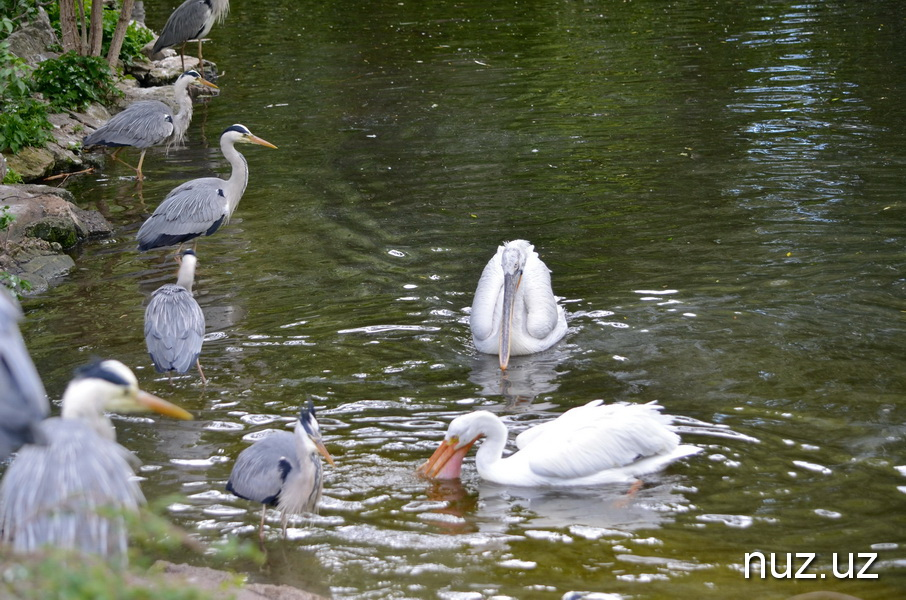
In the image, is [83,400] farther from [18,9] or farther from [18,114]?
[18,9]

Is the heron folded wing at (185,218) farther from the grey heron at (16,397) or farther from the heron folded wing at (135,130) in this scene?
the grey heron at (16,397)

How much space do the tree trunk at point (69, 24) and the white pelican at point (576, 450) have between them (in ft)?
34.4

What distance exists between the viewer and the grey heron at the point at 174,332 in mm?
6016

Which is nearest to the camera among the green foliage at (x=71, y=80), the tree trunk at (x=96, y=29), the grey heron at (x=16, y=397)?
the grey heron at (x=16, y=397)

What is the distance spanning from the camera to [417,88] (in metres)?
13.9

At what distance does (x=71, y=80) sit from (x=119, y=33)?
125cm

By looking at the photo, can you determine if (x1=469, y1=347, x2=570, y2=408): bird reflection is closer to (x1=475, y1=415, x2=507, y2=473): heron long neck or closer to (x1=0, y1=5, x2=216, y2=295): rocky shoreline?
(x1=475, y1=415, x2=507, y2=473): heron long neck

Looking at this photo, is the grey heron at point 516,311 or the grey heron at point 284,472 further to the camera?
the grey heron at point 516,311

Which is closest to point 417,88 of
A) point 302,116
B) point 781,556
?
point 302,116

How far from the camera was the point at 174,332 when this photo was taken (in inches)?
241

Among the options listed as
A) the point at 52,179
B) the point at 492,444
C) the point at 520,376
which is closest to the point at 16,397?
the point at 492,444

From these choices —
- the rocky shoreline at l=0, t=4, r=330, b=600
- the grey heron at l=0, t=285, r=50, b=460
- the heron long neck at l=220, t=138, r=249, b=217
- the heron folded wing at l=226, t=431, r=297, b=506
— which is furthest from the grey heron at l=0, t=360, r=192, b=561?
the heron long neck at l=220, t=138, r=249, b=217

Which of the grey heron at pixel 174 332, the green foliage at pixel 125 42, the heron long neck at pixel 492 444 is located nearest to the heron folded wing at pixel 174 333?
the grey heron at pixel 174 332

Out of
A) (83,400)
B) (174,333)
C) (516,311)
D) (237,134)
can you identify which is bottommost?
(516,311)
